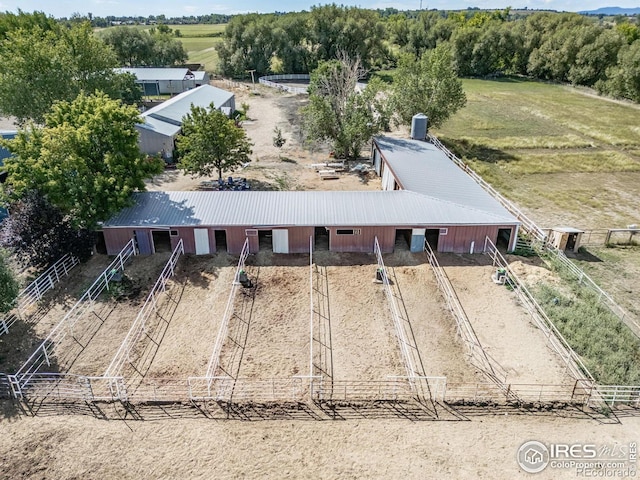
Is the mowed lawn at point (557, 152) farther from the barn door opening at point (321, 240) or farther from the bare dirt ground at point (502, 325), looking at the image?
the barn door opening at point (321, 240)

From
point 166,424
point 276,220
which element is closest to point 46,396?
point 166,424

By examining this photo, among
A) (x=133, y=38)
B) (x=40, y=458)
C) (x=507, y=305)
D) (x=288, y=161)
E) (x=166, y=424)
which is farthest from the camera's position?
(x=133, y=38)

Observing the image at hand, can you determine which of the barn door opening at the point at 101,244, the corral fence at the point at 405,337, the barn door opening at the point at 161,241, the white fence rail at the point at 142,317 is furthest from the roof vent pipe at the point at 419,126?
the barn door opening at the point at 101,244

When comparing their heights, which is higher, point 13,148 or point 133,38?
point 133,38

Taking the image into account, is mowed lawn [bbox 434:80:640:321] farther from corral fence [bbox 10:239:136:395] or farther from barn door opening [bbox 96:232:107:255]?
barn door opening [bbox 96:232:107:255]

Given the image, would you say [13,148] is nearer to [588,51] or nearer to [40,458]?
[40,458]

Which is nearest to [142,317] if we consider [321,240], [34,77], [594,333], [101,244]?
[101,244]
